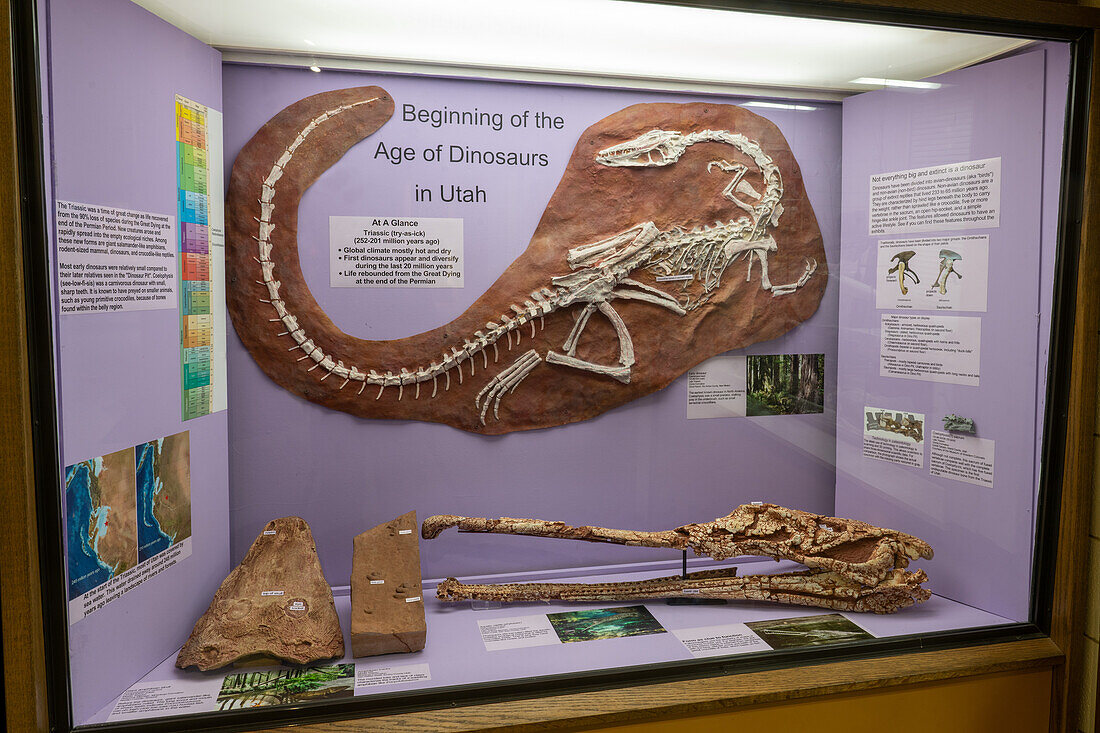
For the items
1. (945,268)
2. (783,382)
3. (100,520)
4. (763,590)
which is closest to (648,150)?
(783,382)

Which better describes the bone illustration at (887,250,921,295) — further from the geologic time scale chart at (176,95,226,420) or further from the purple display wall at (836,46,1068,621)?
the geologic time scale chart at (176,95,226,420)

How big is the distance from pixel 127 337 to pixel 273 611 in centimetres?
97

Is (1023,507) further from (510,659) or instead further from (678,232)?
(510,659)

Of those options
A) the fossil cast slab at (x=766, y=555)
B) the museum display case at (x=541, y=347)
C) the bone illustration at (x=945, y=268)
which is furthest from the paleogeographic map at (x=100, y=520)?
the bone illustration at (x=945, y=268)

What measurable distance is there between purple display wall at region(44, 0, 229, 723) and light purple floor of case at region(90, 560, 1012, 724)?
0.56ft

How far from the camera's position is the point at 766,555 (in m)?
2.74

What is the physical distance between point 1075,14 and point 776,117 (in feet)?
3.23

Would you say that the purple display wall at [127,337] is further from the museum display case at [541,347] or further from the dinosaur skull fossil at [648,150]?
the dinosaur skull fossil at [648,150]

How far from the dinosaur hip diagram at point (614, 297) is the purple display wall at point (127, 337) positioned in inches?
14.4

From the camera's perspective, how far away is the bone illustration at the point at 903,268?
108 inches

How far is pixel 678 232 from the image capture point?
2873 millimetres

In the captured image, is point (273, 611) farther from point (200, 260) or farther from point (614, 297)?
point (614, 297)

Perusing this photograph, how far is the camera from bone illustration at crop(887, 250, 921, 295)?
9.04 feet

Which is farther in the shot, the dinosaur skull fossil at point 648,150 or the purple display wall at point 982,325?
the dinosaur skull fossil at point 648,150
